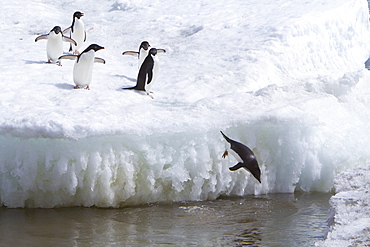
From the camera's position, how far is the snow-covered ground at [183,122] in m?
5.00

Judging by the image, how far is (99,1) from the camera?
12156mm

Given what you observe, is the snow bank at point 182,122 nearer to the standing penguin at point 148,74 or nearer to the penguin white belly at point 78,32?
the standing penguin at point 148,74

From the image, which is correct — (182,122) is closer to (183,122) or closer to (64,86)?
(183,122)

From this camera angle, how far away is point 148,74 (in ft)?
22.5

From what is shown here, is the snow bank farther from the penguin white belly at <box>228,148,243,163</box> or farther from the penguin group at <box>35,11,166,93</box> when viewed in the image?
the penguin white belly at <box>228,148,243,163</box>

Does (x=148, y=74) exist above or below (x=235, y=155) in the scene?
above

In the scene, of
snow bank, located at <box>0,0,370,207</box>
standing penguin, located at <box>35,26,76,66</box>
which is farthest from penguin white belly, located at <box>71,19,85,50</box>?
standing penguin, located at <box>35,26,76,66</box>

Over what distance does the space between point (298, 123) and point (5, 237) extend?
113 inches

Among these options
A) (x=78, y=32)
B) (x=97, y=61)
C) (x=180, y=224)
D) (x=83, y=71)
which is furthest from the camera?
(x=78, y=32)

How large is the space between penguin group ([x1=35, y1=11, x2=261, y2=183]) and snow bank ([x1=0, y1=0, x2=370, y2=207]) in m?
0.16

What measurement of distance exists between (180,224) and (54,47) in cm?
418

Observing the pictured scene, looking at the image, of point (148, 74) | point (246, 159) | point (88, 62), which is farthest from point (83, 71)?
point (246, 159)

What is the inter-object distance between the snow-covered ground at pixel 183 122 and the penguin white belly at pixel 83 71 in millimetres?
180

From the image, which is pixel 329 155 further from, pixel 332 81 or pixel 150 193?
pixel 150 193
